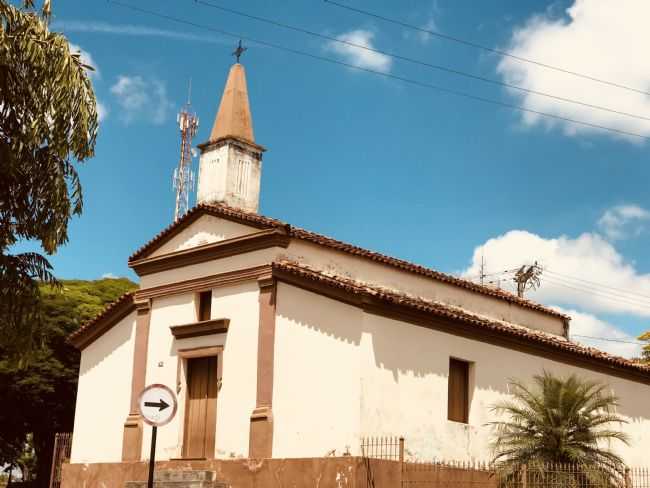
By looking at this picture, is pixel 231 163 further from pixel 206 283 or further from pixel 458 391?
pixel 458 391

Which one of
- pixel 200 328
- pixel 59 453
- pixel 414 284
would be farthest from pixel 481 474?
pixel 59 453

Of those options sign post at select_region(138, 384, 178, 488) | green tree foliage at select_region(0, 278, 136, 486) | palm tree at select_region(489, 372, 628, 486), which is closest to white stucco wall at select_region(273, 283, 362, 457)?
palm tree at select_region(489, 372, 628, 486)

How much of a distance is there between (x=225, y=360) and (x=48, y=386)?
47.9ft

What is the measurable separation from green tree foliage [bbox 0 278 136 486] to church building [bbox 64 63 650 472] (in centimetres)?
856

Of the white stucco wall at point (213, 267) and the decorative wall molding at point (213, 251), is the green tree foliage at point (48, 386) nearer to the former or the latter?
the decorative wall molding at point (213, 251)

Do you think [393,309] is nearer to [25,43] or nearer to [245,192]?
[245,192]

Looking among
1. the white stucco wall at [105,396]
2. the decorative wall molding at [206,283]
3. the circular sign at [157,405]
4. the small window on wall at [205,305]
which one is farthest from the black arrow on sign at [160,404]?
the white stucco wall at [105,396]

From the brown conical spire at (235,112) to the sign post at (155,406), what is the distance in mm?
11598

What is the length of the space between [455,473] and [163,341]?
24.4ft

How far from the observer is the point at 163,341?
852 inches

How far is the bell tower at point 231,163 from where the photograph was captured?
22997mm

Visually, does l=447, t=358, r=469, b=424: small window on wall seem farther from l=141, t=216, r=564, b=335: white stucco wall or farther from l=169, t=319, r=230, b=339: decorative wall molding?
l=169, t=319, r=230, b=339: decorative wall molding

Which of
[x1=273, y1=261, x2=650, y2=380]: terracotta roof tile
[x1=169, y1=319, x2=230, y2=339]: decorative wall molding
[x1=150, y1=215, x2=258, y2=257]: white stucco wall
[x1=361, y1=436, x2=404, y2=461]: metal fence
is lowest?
[x1=361, y1=436, x2=404, y2=461]: metal fence

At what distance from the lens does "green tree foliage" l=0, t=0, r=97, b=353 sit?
1479 centimetres
